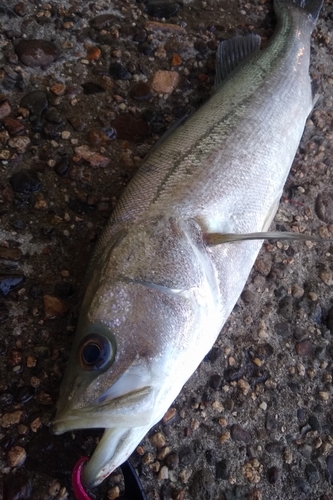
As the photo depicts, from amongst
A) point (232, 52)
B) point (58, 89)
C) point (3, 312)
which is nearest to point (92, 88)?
point (58, 89)

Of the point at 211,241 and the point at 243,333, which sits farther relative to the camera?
the point at 243,333

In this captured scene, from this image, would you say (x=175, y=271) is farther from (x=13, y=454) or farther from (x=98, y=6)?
(x=98, y=6)

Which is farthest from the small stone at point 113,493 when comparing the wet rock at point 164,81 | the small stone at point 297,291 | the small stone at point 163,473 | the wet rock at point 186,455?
the wet rock at point 164,81

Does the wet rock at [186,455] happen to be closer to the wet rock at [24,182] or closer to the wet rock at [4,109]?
the wet rock at [24,182]

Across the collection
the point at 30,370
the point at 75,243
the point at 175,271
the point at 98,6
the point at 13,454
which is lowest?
the point at 13,454

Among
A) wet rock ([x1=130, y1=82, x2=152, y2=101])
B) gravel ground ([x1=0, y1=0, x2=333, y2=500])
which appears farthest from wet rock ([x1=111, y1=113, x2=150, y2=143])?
wet rock ([x1=130, y1=82, x2=152, y2=101])

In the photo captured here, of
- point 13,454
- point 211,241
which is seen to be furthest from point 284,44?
point 13,454

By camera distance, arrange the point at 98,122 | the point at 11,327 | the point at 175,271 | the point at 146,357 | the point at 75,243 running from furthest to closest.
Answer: the point at 98,122
the point at 75,243
the point at 11,327
the point at 175,271
the point at 146,357
